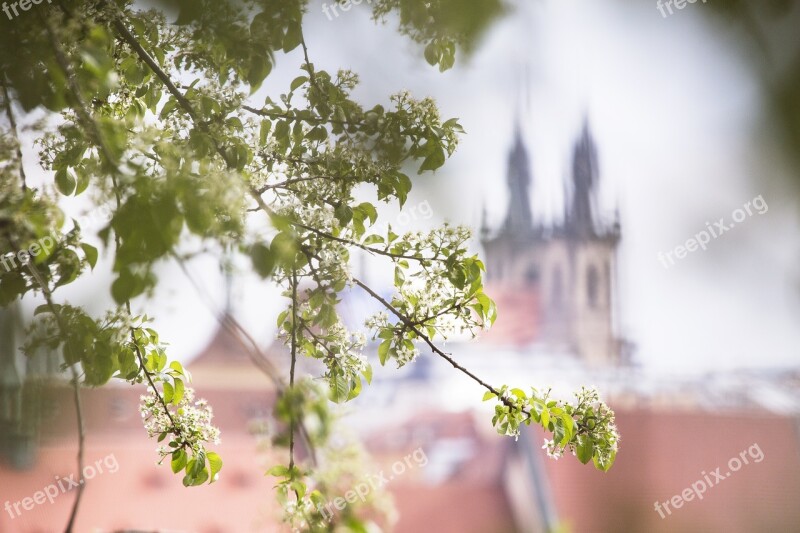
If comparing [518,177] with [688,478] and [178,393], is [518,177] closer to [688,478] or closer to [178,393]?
[688,478]

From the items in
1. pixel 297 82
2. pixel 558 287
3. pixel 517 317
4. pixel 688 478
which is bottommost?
pixel 297 82

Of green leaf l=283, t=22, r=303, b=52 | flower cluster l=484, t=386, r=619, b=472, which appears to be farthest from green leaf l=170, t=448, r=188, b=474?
green leaf l=283, t=22, r=303, b=52

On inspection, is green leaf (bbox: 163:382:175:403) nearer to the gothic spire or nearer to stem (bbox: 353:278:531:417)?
stem (bbox: 353:278:531:417)

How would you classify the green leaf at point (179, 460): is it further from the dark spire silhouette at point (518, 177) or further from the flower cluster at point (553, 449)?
the dark spire silhouette at point (518, 177)

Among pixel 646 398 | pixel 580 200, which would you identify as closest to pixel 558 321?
pixel 580 200

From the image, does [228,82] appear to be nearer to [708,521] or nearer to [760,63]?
[760,63]

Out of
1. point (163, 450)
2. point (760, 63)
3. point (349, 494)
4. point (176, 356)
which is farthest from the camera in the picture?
point (760, 63)

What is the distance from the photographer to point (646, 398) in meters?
14.8

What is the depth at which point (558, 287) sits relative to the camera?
20172 millimetres

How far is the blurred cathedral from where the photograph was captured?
19.1 metres

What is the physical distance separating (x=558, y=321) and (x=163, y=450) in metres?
20.3

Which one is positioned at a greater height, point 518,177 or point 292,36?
point 518,177

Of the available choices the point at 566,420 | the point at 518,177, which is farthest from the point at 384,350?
the point at 518,177

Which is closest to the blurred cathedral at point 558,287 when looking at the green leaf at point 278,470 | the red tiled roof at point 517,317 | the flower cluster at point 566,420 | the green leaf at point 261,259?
the red tiled roof at point 517,317
